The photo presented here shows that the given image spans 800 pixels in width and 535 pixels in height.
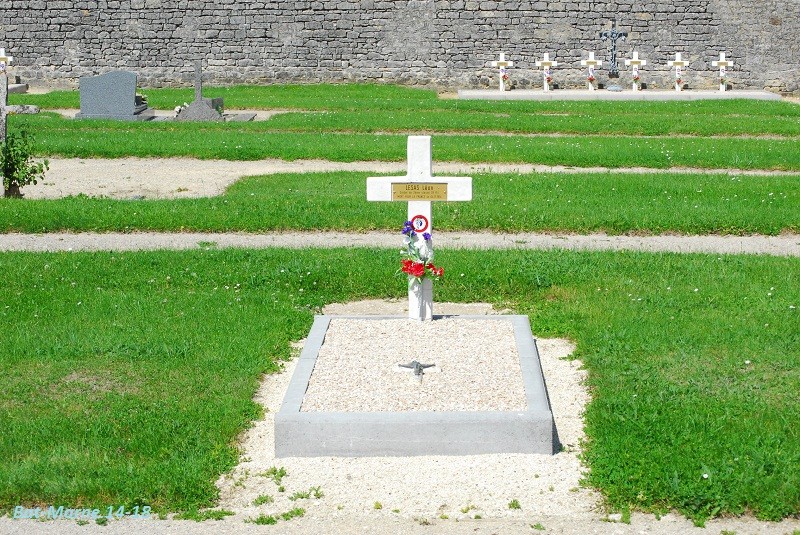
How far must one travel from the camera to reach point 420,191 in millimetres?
8594

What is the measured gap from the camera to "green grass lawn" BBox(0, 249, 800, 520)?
20.0ft

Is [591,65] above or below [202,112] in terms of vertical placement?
above

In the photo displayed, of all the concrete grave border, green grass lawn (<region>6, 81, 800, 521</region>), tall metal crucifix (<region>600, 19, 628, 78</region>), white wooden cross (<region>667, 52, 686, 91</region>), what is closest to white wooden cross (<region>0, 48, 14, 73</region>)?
green grass lawn (<region>6, 81, 800, 521</region>)

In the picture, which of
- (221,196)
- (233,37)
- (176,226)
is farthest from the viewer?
(233,37)

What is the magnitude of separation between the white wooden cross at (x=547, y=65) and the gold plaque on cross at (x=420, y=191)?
74.8 ft

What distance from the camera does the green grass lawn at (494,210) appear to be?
41.5ft

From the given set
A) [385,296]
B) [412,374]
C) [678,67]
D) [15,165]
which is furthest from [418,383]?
[678,67]

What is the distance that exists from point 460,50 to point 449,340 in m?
24.5

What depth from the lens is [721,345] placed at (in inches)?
328

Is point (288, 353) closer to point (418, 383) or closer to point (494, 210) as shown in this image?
point (418, 383)

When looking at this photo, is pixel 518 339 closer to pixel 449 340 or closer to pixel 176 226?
pixel 449 340

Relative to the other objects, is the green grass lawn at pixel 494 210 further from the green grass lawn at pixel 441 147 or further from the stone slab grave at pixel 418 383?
the stone slab grave at pixel 418 383

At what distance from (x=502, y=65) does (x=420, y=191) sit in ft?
76.7

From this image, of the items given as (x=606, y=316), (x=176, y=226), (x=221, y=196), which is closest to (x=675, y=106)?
(x=221, y=196)
